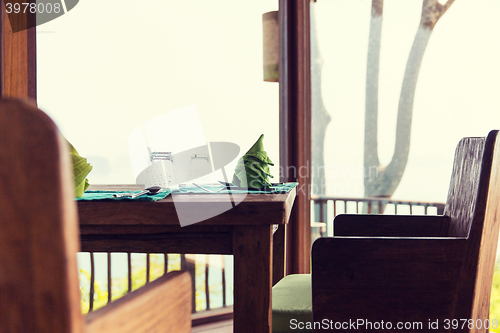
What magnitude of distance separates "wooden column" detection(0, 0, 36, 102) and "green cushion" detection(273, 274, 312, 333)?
1.56 metres

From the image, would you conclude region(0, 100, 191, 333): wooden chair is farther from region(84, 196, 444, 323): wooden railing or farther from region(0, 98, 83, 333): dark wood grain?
region(84, 196, 444, 323): wooden railing

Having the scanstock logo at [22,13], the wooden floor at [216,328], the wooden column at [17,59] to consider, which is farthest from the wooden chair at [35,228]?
the wooden floor at [216,328]

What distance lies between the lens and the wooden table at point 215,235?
3.24 feet

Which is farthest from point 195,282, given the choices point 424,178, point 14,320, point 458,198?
point 14,320

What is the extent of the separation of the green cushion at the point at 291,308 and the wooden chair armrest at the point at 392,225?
305 mm

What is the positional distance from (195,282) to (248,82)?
159 centimetres

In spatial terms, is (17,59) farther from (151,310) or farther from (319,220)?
(319,220)

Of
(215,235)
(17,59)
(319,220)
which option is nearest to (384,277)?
(215,235)

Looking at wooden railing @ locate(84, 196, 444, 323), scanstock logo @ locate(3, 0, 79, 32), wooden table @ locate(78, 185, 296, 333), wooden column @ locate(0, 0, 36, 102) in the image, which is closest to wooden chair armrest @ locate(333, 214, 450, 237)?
wooden table @ locate(78, 185, 296, 333)

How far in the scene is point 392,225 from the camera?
1.46 m

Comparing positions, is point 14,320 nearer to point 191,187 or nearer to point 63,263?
point 63,263

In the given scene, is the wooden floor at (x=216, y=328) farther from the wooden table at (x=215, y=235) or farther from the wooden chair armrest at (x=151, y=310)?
the wooden chair armrest at (x=151, y=310)

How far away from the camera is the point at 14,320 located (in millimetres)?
328

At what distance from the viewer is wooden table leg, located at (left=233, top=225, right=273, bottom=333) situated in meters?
0.99
